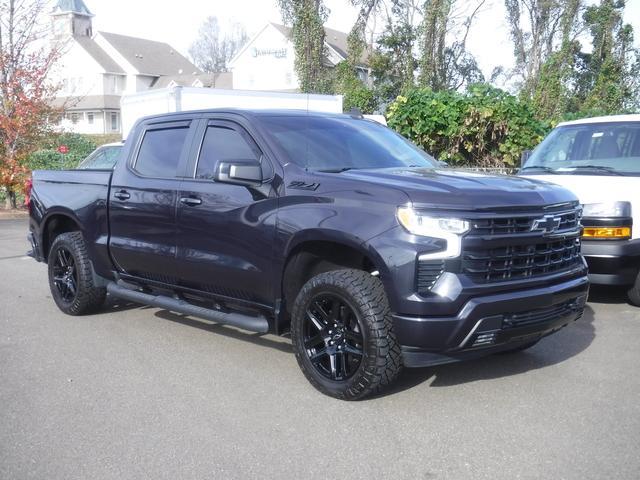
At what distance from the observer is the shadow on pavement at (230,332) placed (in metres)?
6.26

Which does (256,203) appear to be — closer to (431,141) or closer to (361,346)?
(361,346)

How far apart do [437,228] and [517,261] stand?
64 centimetres

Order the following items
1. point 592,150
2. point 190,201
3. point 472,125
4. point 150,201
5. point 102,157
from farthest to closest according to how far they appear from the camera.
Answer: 1. point 102,157
2. point 472,125
3. point 592,150
4. point 150,201
5. point 190,201

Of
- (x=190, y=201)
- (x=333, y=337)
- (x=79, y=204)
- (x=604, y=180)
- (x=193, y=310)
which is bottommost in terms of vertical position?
(x=193, y=310)

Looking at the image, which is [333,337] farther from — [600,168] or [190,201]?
[600,168]

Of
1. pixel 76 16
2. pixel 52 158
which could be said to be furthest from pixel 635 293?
pixel 76 16

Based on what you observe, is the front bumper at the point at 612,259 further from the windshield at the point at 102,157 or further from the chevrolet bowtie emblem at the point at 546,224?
the windshield at the point at 102,157

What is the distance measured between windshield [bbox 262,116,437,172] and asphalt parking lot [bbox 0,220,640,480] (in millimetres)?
1605

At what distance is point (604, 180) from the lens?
752 centimetres

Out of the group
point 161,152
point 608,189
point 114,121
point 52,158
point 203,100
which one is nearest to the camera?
point 161,152

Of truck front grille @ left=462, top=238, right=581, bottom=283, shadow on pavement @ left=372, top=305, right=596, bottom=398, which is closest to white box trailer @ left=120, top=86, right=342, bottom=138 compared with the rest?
shadow on pavement @ left=372, top=305, right=596, bottom=398

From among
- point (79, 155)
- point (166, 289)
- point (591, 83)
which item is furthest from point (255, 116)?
point (591, 83)

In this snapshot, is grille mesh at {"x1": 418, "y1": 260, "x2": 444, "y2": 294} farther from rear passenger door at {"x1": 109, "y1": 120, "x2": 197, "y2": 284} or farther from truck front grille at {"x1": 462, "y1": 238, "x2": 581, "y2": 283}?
rear passenger door at {"x1": 109, "y1": 120, "x2": 197, "y2": 284}

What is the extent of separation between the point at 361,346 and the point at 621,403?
173 cm
